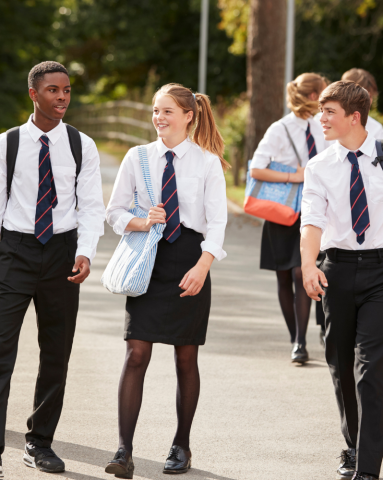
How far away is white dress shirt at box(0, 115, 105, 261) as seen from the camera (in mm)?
3973

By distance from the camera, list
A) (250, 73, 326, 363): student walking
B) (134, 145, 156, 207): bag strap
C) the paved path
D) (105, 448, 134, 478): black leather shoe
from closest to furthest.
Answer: (105, 448, 134, 478): black leather shoe → (134, 145, 156, 207): bag strap → the paved path → (250, 73, 326, 363): student walking

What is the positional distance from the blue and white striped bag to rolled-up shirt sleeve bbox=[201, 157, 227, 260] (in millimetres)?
Answer: 232

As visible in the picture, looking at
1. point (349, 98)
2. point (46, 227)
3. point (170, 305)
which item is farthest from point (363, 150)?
point (46, 227)

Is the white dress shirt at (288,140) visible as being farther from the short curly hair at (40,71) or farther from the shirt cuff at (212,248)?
the short curly hair at (40,71)

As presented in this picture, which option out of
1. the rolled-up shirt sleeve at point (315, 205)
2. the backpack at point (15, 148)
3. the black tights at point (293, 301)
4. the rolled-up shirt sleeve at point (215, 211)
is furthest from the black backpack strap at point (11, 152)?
the black tights at point (293, 301)

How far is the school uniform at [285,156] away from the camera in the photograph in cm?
648

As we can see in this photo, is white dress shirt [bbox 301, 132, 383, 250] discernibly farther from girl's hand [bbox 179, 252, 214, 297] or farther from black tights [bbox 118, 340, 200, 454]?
black tights [bbox 118, 340, 200, 454]

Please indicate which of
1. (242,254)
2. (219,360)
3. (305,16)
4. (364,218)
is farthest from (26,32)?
(364,218)

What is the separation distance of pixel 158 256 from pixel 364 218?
1014mm

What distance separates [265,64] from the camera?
1706 cm

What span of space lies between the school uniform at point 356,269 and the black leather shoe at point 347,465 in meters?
0.24

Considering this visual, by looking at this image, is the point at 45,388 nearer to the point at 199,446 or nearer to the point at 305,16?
the point at 199,446

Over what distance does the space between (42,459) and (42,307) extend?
2.44 feet

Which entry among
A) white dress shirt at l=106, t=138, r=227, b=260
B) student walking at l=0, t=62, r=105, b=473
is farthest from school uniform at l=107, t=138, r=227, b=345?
student walking at l=0, t=62, r=105, b=473
